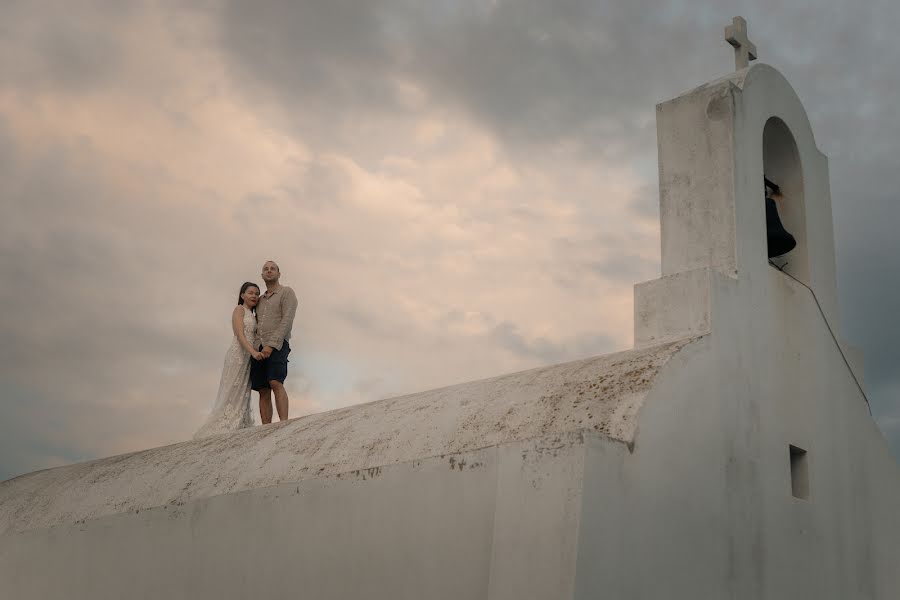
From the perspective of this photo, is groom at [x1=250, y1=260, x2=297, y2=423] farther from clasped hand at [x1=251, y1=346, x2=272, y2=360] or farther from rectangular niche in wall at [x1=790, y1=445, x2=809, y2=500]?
rectangular niche in wall at [x1=790, y1=445, x2=809, y2=500]

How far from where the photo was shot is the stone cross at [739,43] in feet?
30.4

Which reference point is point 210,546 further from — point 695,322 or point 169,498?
point 695,322

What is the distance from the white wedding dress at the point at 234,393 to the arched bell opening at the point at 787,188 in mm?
5162

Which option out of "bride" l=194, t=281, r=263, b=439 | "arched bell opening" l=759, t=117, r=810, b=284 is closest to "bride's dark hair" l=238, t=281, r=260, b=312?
"bride" l=194, t=281, r=263, b=439

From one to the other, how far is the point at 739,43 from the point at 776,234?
1.61 meters

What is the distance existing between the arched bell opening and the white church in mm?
18

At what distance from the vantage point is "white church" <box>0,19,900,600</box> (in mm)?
6691

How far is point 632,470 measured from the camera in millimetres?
6715

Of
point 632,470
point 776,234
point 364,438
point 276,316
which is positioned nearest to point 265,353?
point 276,316

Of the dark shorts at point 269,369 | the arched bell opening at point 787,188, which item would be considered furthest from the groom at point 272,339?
the arched bell opening at point 787,188

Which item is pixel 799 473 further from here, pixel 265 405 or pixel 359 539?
pixel 265 405

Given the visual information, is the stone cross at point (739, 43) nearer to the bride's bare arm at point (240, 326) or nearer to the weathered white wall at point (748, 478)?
the weathered white wall at point (748, 478)

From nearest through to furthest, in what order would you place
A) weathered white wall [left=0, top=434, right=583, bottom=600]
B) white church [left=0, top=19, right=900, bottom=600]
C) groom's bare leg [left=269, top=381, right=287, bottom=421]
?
weathered white wall [left=0, top=434, right=583, bottom=600] → white church [left=0, top=19, right=900, bottom=600] → groom's bare leg [left=269, top=381, right=287, bottom=421]

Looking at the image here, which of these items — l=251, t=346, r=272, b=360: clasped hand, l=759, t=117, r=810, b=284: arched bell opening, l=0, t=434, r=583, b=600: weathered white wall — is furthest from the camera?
l=251, t=346, r=272, b=360: clasped hand
